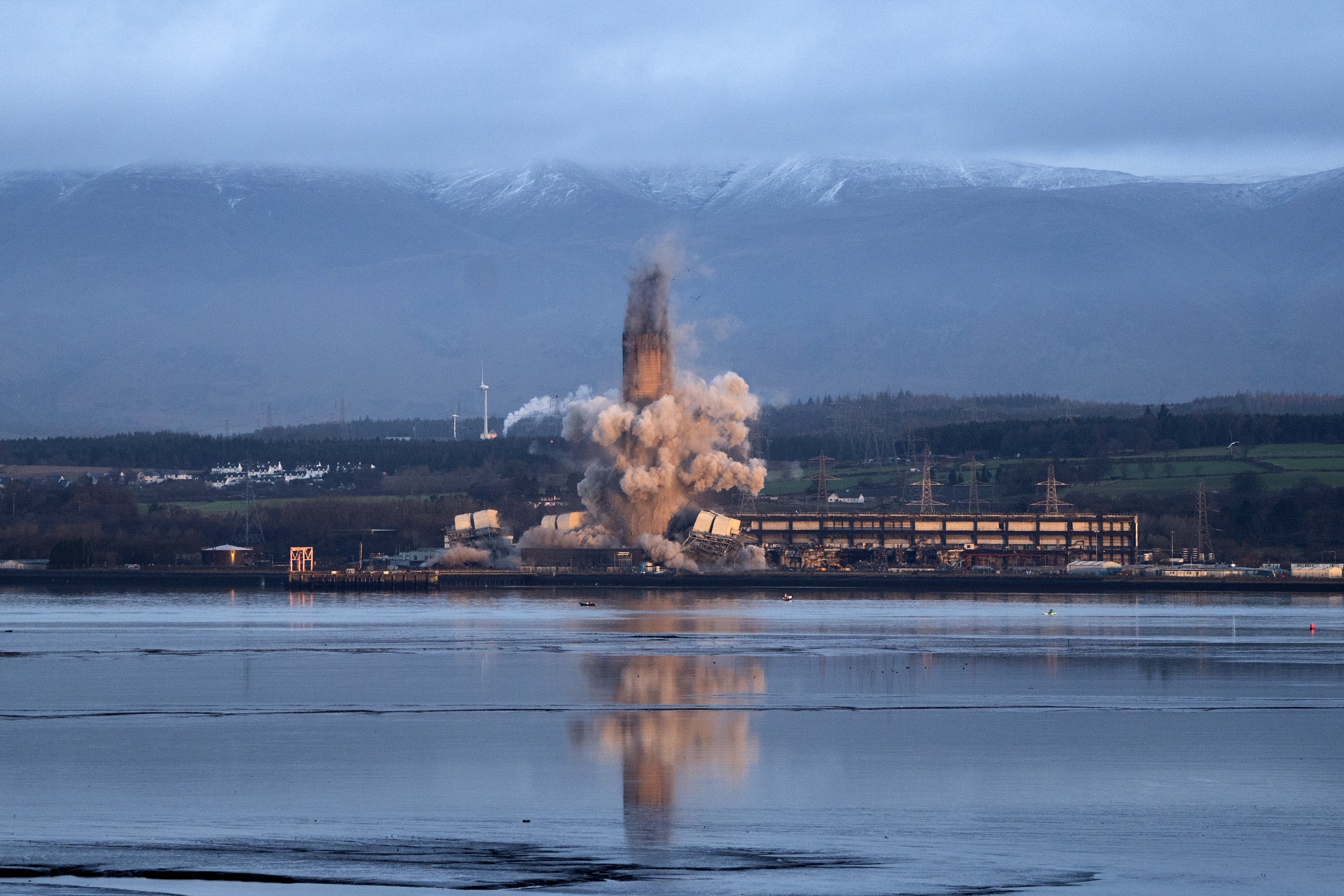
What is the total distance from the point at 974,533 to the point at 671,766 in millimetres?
115371

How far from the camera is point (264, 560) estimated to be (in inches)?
5891

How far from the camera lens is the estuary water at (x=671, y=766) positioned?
74.2 ft

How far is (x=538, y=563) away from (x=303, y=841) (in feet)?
354

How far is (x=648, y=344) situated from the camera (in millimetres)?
134250

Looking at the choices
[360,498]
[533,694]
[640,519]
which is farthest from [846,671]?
[360,498]

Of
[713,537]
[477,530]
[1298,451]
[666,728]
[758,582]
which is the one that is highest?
[1298,451]

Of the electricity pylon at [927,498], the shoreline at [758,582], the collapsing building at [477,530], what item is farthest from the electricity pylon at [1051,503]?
the collapsing building at [477,530]

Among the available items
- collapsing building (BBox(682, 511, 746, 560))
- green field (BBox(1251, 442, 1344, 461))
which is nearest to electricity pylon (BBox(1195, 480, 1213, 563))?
green field (BBox(1251, 442, 1344, 461))

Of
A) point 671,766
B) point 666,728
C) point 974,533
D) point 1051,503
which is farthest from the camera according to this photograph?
point 1051,503

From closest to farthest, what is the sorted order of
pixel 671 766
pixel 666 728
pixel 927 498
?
pixel 671 766 → pixel 666 728 → pixel 927 498

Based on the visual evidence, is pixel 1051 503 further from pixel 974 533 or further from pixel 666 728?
pixel 666 728

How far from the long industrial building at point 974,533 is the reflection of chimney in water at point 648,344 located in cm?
1473

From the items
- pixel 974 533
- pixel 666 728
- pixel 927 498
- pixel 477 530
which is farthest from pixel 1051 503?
pixel 666 728

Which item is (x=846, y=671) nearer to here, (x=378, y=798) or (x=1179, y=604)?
(x=378, y=798)
